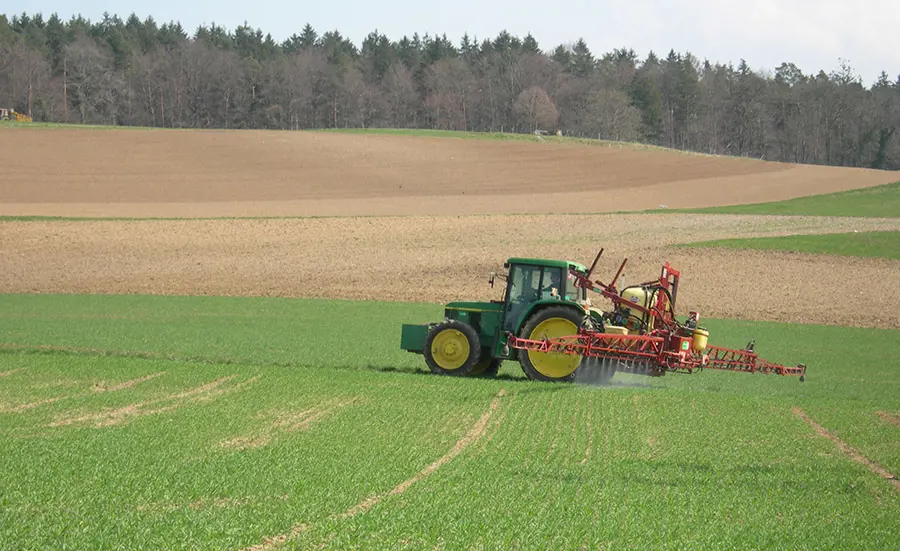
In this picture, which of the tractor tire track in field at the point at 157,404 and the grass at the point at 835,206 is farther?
the grass at the point at 835,206

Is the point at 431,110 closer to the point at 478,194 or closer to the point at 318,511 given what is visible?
the point at 478,194

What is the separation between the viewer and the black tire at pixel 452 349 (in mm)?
18922

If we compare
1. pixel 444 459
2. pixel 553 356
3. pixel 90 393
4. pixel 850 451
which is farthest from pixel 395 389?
pixel 850 451

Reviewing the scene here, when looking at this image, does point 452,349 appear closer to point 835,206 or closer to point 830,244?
point 830,244

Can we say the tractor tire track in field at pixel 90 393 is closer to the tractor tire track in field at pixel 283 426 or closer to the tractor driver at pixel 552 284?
the tractor tire track in field at pixel 283 426

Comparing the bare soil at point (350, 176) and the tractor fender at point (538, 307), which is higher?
the bare soil at point (350, 176)

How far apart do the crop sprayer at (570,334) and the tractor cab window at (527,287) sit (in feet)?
0.06

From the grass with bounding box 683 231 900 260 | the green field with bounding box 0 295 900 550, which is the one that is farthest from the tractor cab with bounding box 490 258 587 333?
the grass with bounding box 683 231 900 260

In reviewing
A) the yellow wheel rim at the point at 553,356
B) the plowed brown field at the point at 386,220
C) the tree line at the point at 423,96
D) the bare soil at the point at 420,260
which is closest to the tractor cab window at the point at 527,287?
the yellow wheel rim at the point at 553,356

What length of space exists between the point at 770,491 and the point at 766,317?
70.2 ft

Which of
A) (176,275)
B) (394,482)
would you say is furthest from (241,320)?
(394,482)

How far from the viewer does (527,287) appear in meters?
18.8

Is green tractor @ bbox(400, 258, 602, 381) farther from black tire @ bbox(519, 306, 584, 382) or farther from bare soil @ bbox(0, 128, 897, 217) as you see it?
bare soil @ bbox(0, 128, 897, 217)

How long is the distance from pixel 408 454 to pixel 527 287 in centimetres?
726
